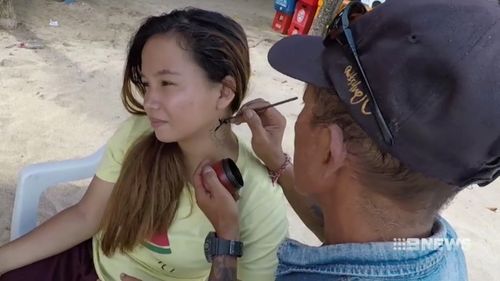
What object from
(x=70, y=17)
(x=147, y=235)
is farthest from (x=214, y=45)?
(x=70, y=17)

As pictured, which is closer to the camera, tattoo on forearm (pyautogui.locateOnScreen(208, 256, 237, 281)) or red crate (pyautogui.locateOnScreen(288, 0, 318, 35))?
tattoo on forearm (pyautogui.locateOnScreen(208, 256, 237, 281))

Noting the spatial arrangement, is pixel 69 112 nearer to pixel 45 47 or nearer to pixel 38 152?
pixel 38 152

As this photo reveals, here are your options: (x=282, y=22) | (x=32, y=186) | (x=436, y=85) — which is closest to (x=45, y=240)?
(x=32, y=186)

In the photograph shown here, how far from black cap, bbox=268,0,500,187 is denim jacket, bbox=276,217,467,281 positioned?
12 centimetres

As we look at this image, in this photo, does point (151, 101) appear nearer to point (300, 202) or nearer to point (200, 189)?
point (200, 189)

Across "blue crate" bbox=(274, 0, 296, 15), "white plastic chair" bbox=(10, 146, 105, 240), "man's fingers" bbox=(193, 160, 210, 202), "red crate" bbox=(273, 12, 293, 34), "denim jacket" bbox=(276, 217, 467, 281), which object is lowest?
"red crate" bbox=(273, 12, 293, 34)

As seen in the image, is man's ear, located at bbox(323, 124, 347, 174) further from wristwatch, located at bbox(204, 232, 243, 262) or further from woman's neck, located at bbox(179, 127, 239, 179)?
woman's neck, located at bbox(179, 127, 239, 179)

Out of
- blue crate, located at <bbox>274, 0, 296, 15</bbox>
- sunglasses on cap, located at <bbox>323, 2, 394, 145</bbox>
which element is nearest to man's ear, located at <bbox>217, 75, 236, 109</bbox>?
sunglasses on cap, located at <bbox>323, 2, 394, 145</bbox>

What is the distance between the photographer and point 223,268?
1.22 meters

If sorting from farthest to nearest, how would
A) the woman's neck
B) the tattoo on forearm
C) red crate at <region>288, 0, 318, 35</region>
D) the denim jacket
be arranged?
red crate at <region>288, 0, 318, 35</region> < the woman's neck < the tattoo on forearm < the denim jacket

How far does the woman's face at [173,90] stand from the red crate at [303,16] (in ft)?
11.9

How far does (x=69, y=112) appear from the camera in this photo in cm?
304

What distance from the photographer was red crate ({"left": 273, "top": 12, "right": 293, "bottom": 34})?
5.07 meters

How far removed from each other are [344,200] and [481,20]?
0.31 metres
